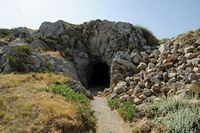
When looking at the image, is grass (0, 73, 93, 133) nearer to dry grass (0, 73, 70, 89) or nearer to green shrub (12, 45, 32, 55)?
dry grass (0, 73, 70, 89)

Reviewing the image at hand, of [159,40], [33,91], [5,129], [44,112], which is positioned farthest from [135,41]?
[5,129]

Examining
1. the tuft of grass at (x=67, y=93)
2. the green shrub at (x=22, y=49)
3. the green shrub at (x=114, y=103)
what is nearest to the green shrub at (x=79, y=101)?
the tuft of grass at (x=67, y=93)

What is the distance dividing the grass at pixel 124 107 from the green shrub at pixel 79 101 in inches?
84.5

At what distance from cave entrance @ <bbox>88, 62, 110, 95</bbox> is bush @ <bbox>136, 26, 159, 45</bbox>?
5475 millimetres

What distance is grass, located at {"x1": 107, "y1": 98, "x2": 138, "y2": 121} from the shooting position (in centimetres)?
2520

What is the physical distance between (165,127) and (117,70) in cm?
1468

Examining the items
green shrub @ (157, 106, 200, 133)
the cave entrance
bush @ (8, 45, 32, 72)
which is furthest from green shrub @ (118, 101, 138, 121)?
the cave entrance

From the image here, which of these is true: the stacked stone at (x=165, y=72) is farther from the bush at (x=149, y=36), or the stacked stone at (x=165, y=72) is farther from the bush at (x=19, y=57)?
the bush at (x=19, y=57)

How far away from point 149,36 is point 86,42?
23.2 ft

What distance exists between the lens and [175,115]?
73.7ft

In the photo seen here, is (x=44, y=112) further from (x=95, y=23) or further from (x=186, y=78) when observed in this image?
(x=95, y=23)

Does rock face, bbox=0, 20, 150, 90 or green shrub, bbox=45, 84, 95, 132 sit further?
rock face, bbox=0, 20, 150, 90

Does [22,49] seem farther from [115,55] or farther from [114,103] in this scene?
[115,55]

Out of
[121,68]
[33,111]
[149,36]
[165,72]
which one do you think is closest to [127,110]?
[165,72]
